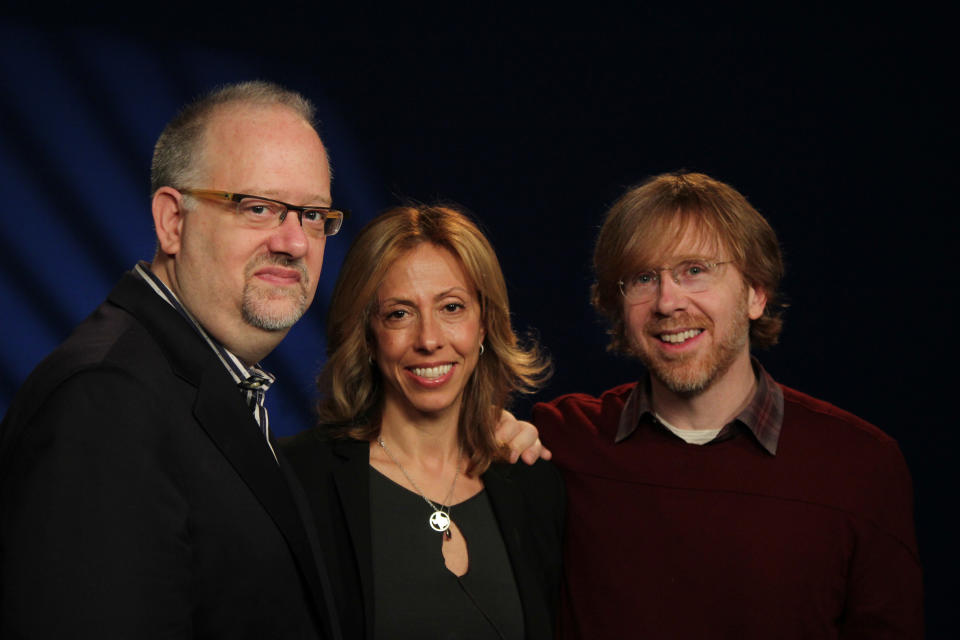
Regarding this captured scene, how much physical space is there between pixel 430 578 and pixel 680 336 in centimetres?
87

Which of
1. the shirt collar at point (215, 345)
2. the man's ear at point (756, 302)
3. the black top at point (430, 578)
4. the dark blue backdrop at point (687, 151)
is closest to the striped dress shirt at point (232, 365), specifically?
the shirt collar at point (215, 345)

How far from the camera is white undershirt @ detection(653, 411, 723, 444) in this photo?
2439mm

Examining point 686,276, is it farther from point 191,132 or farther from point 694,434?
point 191,132

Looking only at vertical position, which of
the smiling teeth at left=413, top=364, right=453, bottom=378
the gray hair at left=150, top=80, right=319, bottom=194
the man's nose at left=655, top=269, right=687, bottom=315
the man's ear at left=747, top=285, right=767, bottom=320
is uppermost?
the gray hair at left=150, top=80, right=319, bottom=194

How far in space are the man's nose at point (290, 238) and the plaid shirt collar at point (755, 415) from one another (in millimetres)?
1058

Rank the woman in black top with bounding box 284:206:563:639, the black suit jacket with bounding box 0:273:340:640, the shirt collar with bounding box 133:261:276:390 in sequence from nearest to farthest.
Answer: the black suit jacket with bounding box 0:273:340:640 → the shirt collar with bounding box 133:261:276:390 → the woman in black top with bounding box 284:206:563:639

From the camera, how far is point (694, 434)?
2.46 meters

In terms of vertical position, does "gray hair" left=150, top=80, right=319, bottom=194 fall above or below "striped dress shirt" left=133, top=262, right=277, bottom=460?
above

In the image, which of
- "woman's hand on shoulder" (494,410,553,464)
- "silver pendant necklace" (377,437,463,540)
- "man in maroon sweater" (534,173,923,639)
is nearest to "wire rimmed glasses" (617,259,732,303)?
"man in maroon sweater" (534,173,923,639)

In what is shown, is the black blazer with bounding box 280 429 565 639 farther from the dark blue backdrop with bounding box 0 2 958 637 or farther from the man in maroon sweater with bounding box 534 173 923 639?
the dark blue backdrop with bounding box 0 2 958 637

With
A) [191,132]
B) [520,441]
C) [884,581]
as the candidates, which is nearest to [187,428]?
[191,132]

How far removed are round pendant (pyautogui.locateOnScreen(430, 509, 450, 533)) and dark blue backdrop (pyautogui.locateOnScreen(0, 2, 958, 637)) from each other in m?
1.40

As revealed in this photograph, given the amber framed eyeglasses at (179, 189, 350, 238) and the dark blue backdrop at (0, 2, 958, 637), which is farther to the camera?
the dark blue backdrop at (0, 2, 958, 637)

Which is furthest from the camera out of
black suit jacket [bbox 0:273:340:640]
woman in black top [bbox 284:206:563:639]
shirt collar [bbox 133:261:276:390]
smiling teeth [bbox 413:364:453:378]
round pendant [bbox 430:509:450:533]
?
smiling teeth [bbox 413:364:453:378]
